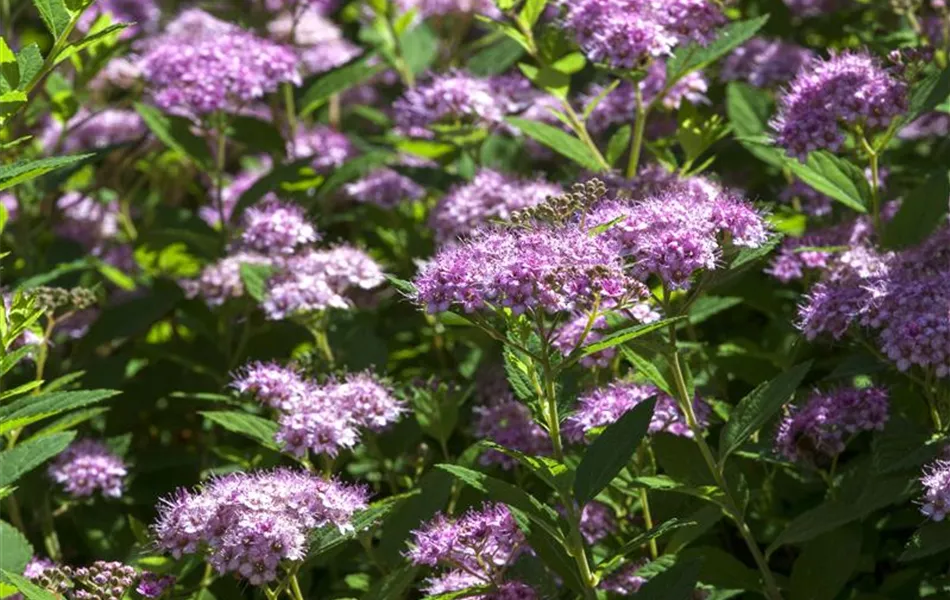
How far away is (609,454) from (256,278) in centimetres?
128

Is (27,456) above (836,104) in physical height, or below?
below

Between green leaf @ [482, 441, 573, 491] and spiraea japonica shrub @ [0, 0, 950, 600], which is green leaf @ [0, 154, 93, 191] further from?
green leaf @ [482, 441, 573, 491]

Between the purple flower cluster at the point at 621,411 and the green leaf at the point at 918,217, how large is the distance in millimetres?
594

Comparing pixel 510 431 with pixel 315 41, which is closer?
pixel 510 431

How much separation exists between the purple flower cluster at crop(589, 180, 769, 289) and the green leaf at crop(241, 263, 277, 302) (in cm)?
103

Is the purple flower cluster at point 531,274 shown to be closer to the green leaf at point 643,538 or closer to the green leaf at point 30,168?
the green leaf at point 643,538

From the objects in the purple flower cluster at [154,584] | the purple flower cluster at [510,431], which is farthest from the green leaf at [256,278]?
the purple flower cluster at [154,584]

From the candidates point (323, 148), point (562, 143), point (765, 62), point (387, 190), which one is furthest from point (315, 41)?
point (562, 143)

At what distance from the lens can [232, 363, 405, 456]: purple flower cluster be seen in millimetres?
2879

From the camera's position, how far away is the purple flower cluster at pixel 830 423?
2.83 metres

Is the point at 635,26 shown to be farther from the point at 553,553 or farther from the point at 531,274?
the point at 553,553

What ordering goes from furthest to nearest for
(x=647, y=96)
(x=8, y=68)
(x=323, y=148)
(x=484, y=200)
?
(x=323, y=148) → (x=647, y=96) → (x=484, y=200) → (x=8, y=68)

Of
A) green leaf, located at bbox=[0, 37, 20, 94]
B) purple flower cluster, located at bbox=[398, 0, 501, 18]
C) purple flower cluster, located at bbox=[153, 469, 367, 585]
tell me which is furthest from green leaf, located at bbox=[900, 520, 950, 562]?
purple flower cluster, located at bbox=[398, 0, 501, 18]

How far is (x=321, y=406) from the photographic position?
291 centimetres
